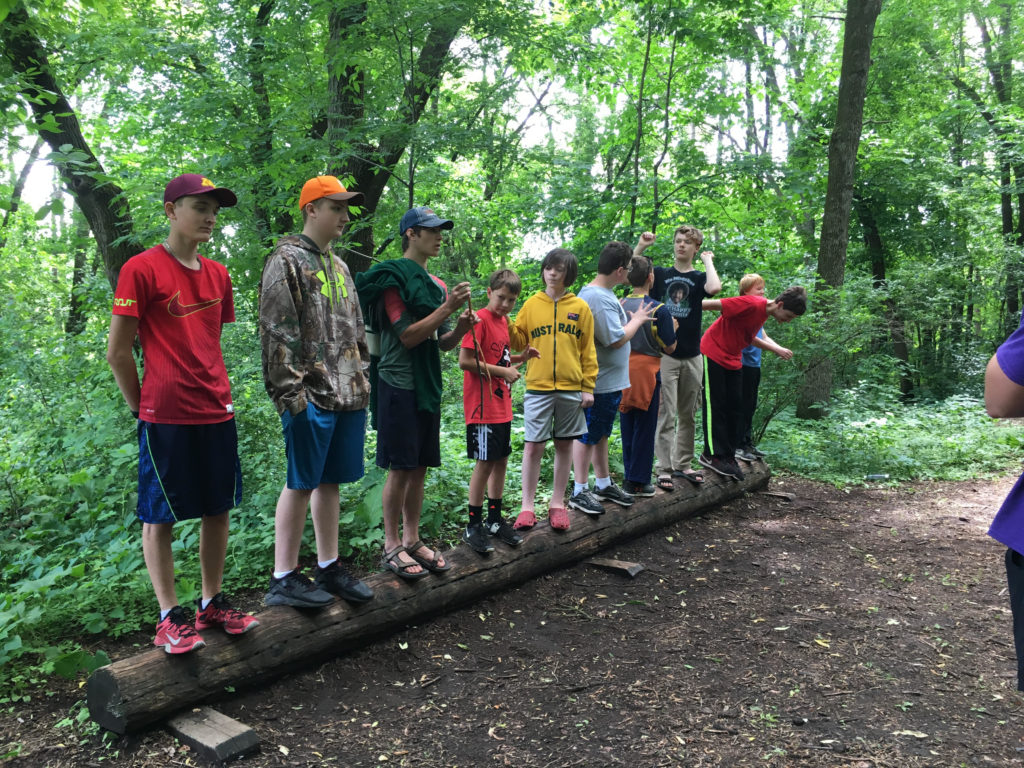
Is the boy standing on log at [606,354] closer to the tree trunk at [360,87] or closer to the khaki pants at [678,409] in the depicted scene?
the khaki pants at [678,409]

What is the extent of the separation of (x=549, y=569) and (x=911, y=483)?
5491 mm

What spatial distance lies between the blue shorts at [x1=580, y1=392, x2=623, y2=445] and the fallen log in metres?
0.58

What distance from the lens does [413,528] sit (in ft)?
12.9

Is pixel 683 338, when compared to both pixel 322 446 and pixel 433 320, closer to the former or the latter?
pixel 433 320

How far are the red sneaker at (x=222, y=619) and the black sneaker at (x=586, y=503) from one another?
266 centimetres

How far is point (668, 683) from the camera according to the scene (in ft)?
10.6

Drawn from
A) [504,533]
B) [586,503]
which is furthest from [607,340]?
[504,533]

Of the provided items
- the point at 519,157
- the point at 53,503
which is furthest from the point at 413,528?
the point at 519,157

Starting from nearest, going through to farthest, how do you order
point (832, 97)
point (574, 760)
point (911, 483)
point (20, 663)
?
point (574, 760) → point (20, 663) → point (911, 483) → point (832, 97)

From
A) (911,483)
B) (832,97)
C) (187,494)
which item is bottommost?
(911,483)

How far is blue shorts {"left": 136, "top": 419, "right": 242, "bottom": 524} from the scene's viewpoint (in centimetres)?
282

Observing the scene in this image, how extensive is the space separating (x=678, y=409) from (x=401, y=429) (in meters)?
3.45

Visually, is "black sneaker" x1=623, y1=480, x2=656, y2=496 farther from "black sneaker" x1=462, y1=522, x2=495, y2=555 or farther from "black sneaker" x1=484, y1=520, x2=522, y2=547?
"black sneaker" x1=462, y1=522, x2=495, y2=555

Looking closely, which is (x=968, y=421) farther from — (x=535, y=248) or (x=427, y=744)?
(x=427, y=744)
